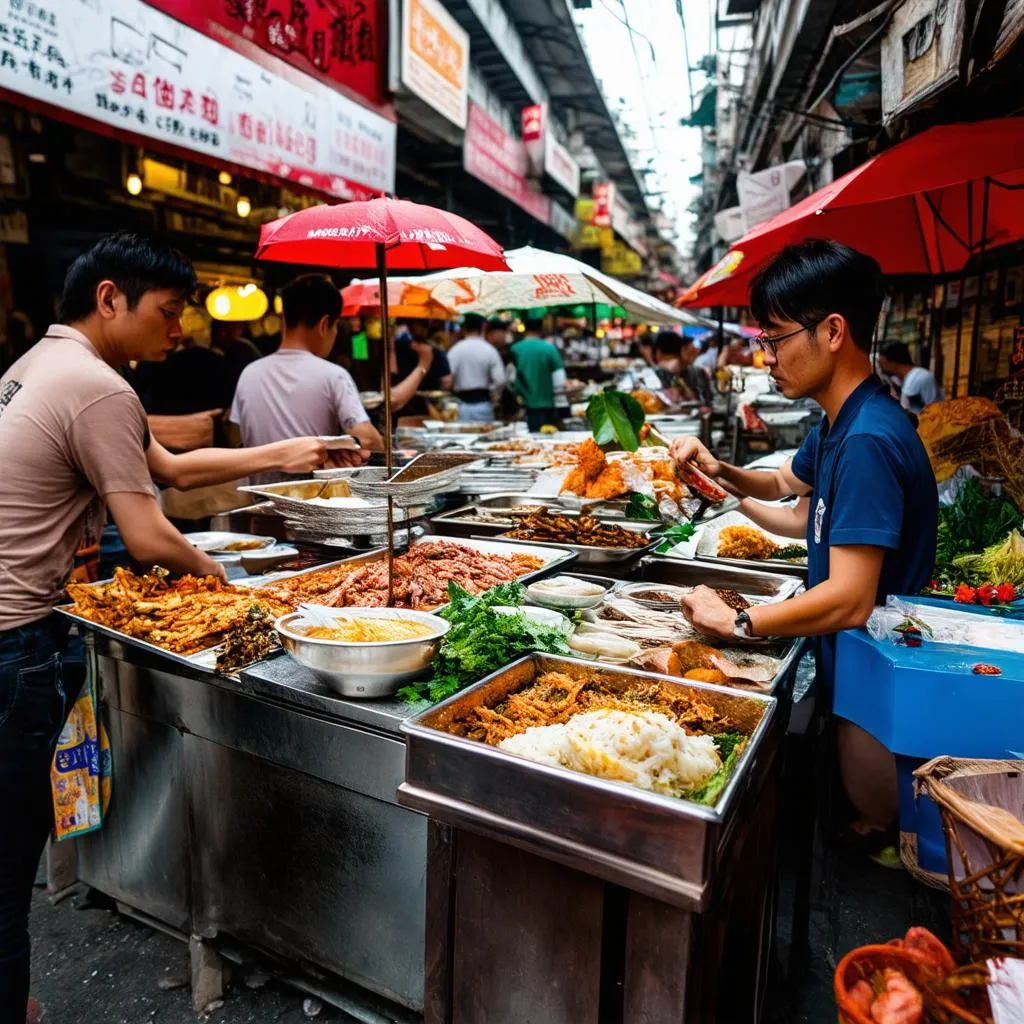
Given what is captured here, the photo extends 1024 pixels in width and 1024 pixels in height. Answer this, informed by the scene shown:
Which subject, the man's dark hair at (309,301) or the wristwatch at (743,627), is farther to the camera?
the man's dark hair at (309,301)

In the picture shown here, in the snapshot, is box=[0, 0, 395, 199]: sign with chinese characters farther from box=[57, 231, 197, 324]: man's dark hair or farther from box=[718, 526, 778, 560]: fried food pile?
box=[718, 526, 778, 560]: fried food pile

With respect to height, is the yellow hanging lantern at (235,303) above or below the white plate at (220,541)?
above

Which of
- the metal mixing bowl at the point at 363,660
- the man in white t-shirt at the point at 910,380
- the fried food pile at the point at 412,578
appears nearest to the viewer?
the metal mixing bowl at the point at 363,660

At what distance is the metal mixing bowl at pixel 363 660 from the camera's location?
2.17 metres

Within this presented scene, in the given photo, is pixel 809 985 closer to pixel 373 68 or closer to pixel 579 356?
pixel 373 68

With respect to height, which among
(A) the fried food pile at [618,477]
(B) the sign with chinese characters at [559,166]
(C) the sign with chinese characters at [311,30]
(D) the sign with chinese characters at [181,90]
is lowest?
(A) the fried food pile at [618,477]

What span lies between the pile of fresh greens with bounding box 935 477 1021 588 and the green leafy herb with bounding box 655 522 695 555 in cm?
128

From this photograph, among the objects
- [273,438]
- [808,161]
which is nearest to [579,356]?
[808,161]

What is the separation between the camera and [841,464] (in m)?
2.45

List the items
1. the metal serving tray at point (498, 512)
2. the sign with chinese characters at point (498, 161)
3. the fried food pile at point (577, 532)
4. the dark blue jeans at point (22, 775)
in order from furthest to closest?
the sign with chinese characters at point (498, 161)
the metal serving tray at point (498, 512)
the fried food pile at point (577, 532)
the dark blue jeans at point (22, 775)

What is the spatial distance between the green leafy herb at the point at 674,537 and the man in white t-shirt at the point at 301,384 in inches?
75.3

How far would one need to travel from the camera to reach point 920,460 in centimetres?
250

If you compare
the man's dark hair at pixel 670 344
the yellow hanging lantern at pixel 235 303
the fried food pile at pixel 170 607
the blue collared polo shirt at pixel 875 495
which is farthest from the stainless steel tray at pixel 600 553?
the man's dark hair at pixel 670 344

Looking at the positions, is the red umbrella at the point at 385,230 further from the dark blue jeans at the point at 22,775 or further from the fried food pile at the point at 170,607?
the dark blue jeans at the point at 22,775
